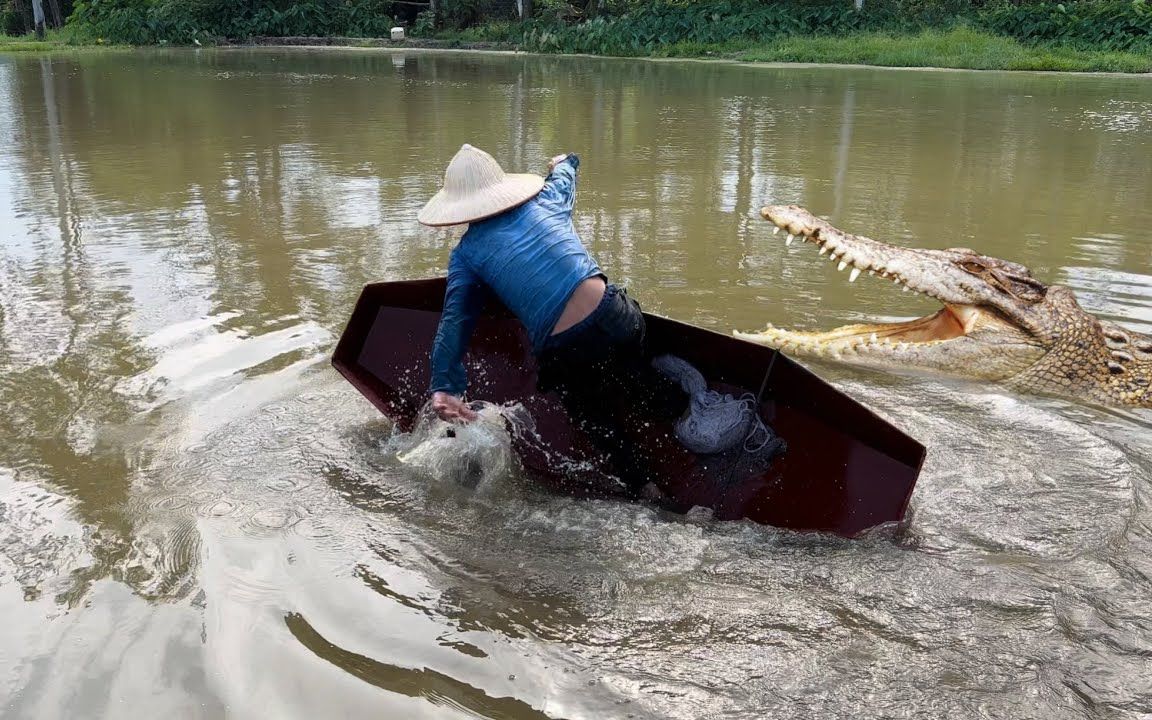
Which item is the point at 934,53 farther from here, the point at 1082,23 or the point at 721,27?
the point at 721,27

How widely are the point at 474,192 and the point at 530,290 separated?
1.43 ft

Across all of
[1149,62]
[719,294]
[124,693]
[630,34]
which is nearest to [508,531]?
[124,693]

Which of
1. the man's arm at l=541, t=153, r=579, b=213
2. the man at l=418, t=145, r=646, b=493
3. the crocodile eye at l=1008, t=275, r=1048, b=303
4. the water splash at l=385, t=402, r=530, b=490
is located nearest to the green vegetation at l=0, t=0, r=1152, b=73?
the crocodile eye at l=1008, t=275, r=1048, b=303

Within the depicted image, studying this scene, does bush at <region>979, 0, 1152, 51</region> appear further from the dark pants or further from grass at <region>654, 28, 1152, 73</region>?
the dark pants

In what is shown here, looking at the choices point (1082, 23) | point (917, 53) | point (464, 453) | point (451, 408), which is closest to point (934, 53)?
point (917, 53)

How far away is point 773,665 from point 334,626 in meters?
1.33

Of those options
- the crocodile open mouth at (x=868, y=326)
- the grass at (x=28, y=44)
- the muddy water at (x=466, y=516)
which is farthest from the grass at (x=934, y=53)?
the grass at (x=28, y=44)

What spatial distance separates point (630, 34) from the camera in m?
28.8

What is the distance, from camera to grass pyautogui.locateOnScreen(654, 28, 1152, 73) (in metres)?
→ 21.0

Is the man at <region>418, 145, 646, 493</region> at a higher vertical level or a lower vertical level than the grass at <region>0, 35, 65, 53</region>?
lower

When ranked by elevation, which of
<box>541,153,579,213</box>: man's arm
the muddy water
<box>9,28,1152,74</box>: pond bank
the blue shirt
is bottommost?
the muddy water

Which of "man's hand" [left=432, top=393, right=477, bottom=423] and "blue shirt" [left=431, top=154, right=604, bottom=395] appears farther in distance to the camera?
"man's hand" [left=432, top=393, right=477, bottom=423]

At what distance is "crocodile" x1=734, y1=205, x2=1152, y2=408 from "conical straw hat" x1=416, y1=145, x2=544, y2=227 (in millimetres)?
1847

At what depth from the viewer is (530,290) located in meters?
3.63
